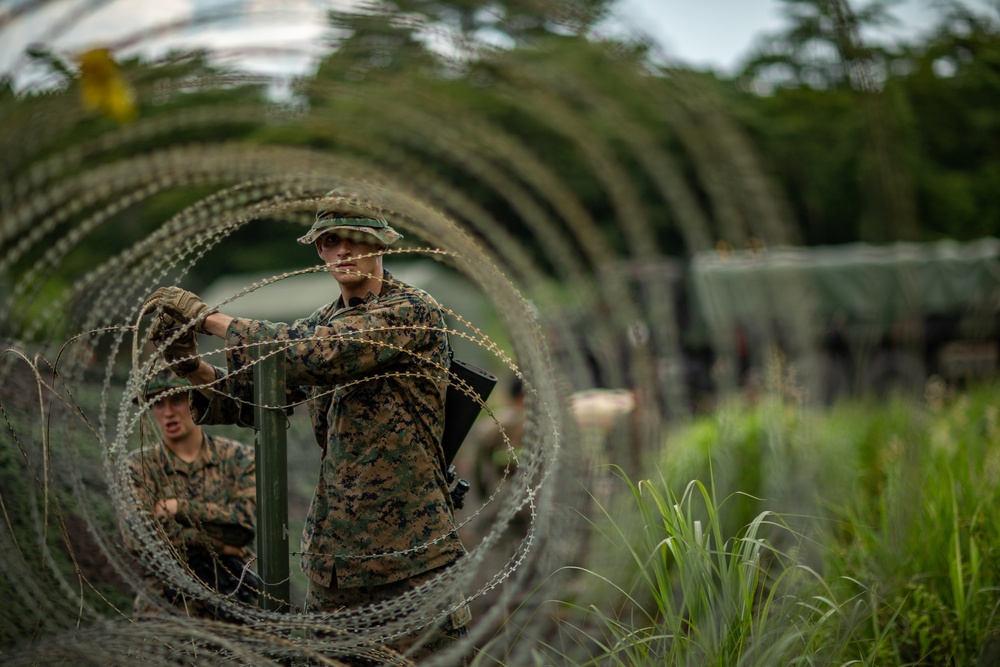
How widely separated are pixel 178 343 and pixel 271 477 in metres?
0.51

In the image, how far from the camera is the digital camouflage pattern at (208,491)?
376cm

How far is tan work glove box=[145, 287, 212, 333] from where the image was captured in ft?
9.92

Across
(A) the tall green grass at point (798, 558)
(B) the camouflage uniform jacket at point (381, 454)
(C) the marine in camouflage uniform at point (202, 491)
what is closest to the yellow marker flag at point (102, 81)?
(B) the camouflage uniform jacket at point (381, 454)

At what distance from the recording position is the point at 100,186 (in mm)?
3461

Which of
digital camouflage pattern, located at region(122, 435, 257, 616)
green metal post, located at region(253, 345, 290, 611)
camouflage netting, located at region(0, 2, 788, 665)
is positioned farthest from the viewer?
digital camouflage pattern, located at region(122, 435, 257, 616)

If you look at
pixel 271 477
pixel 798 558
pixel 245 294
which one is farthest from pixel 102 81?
pixel 798 558

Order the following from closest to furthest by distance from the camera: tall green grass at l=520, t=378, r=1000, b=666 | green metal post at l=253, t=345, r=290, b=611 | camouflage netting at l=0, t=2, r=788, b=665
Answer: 1. camouflage netting at l=0, t=2, r=788, b=665
2. tall green grass at l=520, t=378, r=1000, b=666
3. green metal post at l=253, t=345, r=290, b=611

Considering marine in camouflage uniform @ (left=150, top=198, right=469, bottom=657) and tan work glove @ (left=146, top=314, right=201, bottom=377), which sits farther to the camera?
marine in camouflage uniform @ (left=150, top=198, right=469, bottom=657)

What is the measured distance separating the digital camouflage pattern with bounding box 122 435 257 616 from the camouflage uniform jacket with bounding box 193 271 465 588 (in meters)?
0.52

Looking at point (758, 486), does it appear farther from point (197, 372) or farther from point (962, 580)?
point (197, 372)

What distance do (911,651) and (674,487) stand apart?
150 centimetres

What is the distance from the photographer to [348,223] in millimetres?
3287


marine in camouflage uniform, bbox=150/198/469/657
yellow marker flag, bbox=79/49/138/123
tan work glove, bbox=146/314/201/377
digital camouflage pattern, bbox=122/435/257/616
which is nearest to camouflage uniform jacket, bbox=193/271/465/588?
marine in camouflage uniform, bbox=150/198/469/657

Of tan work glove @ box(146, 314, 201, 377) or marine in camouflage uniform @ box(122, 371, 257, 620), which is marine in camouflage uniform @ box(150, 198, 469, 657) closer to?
tan work glove @ box(146, 314, 201, 377)
